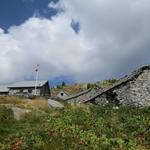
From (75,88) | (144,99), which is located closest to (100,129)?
(144,99)

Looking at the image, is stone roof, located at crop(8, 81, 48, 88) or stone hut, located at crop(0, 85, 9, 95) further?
stone hut, located at crop(0, 85, 9, 95)

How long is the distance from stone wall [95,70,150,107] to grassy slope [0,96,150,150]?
10.9 meters

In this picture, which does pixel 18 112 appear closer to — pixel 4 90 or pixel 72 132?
pixel 72 132

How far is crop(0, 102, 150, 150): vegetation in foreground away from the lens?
17094 millimetres

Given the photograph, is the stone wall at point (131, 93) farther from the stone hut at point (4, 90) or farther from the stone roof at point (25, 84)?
the stone hut at point (4, 90)

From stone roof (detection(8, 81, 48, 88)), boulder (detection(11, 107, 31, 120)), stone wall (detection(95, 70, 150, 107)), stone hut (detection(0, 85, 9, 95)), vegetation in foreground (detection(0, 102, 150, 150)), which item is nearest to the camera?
vegetation in foreground (detection(0, 102, 150, 150))

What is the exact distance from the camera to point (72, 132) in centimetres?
1945

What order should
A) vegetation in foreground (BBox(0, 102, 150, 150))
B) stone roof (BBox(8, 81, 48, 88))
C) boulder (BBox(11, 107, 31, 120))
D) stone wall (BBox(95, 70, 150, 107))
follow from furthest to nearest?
stone roof (BBox(8, 81, 48, 88)), stone wall (BBox(95, 70, 150, 107)), boulder (BBox(11, 107, 31, 120)), vegetation in foreground (BBox(0, 102, 150, 150))

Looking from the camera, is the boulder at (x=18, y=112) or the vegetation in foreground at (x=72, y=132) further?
the boulder at (x=18, y=112)

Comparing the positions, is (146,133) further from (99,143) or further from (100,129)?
(99,143)

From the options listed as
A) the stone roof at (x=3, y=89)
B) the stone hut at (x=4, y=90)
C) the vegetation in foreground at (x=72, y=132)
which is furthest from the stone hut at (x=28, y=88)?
the vegetation in foreground at (x=72, y=132)

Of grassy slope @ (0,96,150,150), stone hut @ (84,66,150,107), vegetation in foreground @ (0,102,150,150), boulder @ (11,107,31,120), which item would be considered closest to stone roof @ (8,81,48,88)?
stone hut @ (84,66,150,107)

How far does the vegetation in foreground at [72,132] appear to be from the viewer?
17094mm

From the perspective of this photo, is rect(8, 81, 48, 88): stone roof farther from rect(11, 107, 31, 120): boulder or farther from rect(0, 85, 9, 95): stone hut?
rect(11, 107, 31, 120): boulder
